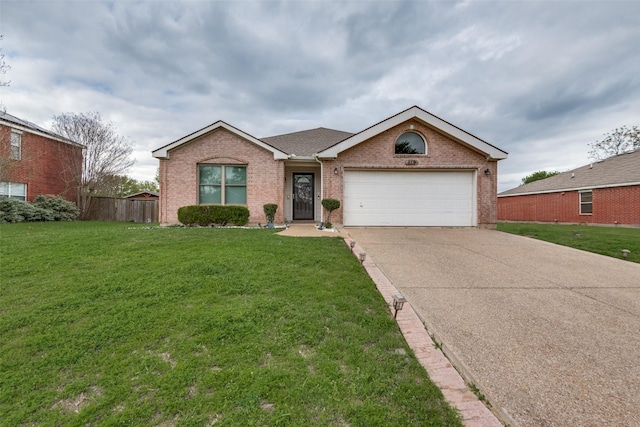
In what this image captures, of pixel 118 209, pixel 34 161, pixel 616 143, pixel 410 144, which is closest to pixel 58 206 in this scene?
pixel 118 209

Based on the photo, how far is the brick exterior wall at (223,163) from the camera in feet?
36.3

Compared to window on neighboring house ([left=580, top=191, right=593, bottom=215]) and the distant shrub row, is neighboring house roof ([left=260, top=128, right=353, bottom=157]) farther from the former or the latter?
window on neighboring house ([left=580, top=191, right=593, bottom=215])

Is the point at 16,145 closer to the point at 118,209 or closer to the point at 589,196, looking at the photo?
the point at 118,209

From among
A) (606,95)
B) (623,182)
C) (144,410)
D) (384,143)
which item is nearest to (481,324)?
(144,410)

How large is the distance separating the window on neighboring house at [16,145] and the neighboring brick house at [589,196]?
34508 mm

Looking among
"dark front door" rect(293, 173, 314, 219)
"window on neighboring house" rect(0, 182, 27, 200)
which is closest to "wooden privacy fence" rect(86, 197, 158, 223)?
"window on neighboring house" rect(0, 182, 27, 200)

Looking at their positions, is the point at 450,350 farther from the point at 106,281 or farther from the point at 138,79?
the point at 138,79

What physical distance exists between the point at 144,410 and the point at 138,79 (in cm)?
1496

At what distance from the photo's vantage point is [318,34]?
11008 mm

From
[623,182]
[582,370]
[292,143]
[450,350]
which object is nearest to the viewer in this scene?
[582,370]

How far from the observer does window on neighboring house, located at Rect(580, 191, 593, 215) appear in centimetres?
1817

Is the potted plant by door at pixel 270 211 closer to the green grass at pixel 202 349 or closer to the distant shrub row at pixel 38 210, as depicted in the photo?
the green grass at pixel 202 349

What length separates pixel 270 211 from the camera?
10727mm

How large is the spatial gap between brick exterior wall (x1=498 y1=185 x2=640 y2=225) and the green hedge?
70.9 feet
